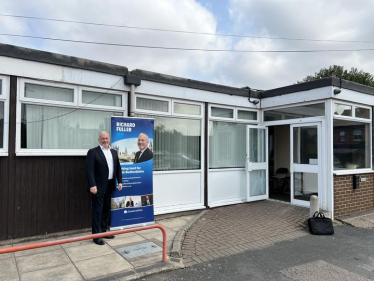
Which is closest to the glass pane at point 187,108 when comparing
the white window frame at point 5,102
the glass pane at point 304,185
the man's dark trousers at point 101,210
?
the man's dark trousers at point 101,210

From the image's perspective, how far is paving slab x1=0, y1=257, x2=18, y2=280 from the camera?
11.1ft

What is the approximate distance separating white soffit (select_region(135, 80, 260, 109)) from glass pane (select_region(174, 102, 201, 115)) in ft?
0.55

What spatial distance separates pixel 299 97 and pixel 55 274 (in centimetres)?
619

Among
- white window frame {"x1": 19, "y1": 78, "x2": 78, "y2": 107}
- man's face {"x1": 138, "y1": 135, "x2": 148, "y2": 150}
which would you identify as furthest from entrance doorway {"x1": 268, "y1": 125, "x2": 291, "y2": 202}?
white window frame {"x1": 19, "y1": 78, "x2": 78, "y2": 107}

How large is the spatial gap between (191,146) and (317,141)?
2.92 meters

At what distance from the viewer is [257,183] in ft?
25.4

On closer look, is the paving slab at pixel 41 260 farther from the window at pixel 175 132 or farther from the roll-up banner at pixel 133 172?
the window at pixel 175 132

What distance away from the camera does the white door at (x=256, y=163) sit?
754 centimetres

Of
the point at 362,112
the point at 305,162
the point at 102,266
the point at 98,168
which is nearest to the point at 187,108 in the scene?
the point at 98,168

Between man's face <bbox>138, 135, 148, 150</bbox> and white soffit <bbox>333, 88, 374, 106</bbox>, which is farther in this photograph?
white soffit <bbox>333, 88, 374, 106</bbox>

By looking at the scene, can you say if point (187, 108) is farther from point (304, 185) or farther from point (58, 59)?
point (304, 185)

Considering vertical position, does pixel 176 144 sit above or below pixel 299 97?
below

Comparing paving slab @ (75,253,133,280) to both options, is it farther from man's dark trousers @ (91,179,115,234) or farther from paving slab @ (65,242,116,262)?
man's dark trousers @ (91,179,115,234)

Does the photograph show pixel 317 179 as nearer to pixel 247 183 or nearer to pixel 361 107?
pixel 247 183
